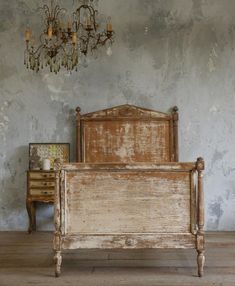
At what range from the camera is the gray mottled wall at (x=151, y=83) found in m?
6.29

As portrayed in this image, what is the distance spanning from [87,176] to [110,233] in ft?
1.80

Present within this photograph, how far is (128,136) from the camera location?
6195 mm

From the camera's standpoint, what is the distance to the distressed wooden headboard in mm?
6168

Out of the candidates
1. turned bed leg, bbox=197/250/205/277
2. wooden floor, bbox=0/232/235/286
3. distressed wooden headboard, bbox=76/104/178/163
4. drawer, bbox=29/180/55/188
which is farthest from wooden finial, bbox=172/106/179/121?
turned bed leg, bbox=197/250/205/277

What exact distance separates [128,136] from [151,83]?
81cm

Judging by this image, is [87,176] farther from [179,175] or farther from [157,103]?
[157,103]

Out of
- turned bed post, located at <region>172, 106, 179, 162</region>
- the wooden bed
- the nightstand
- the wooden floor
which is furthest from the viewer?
turned bed post, located at <region>172, 106, 179, 162</region>

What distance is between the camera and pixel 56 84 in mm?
6355

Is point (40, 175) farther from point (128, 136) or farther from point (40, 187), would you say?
point (128, 136)

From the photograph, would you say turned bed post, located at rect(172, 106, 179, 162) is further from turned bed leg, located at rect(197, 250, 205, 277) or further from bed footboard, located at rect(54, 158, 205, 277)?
turned bed leg, located at rect(197, 250, 205, 277)

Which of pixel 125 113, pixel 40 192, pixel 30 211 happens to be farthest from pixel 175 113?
pixel 30 211

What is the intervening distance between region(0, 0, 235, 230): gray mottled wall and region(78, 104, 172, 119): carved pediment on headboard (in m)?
0.12

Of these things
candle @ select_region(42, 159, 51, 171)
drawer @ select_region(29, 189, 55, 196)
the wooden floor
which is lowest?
the wooden floor

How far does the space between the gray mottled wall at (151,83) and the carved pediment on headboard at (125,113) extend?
12cm
